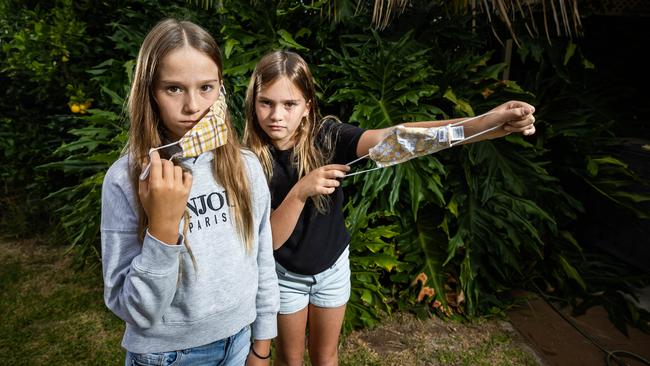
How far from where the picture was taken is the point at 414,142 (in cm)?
157

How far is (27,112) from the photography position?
4801mm

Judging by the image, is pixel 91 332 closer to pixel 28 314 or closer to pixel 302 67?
pixel 28 314

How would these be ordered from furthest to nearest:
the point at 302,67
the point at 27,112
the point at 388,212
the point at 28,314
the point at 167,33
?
1. the point at 27,112
2. the point at 28,314
3. the point at 388,212
4. the point at 302,67
5. the point at 167,33

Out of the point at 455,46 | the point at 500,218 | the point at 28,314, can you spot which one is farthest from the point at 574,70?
the point at 28,314

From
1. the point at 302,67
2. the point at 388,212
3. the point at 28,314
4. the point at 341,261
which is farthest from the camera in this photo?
the point at 28,314

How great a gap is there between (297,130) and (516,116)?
2.77ft

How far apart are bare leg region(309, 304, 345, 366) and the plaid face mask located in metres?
0.95

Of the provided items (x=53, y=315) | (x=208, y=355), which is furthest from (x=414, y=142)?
(x=53, y=315)

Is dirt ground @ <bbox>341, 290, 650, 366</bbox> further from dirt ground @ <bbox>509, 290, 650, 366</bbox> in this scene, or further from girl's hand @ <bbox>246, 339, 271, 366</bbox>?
girl's hand @ <bbox>246, 339, 271, 366</bbox>

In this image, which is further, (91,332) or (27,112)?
(27,112)

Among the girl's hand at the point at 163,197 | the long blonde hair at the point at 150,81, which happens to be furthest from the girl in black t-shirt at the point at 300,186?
the girl's hand at the point at 163,197

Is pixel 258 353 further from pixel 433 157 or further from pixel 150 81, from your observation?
pixel 433 157

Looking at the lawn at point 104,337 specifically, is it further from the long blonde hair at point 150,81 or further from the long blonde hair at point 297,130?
the long blonde hair at point 150,81

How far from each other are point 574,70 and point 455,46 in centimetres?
98
